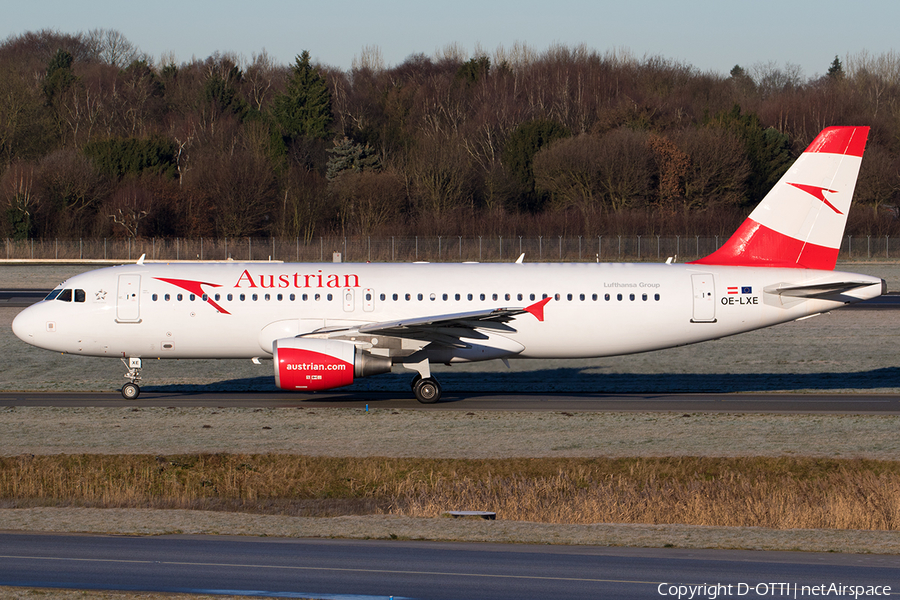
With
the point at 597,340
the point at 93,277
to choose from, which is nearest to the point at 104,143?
the point at 93,277

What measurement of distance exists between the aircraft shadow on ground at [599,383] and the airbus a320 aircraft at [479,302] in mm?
2873

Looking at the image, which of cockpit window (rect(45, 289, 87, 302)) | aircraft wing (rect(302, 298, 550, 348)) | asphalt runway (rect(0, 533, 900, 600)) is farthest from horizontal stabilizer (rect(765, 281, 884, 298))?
cockpit window (rect(45, 289, 87, 302))

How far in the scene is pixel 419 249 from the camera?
87.1 meters

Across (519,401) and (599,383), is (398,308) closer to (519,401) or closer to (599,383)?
(519,401)

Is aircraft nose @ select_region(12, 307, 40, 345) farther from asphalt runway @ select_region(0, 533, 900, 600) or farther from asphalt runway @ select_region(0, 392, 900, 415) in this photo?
asphalt runway @ select_region(0, 533, 900, 600)

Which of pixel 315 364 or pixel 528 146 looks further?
pixel 528 146

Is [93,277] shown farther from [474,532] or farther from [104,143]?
[104,143]

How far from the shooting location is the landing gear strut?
29234 millimetres

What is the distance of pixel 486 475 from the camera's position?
21.2 metres

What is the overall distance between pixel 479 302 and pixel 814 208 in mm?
10642

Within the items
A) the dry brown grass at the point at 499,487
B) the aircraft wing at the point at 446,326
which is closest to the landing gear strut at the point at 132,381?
the aircraft wing at the point at 446,326

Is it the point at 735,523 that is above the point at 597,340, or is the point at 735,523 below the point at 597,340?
below

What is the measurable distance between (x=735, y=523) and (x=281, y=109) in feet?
362

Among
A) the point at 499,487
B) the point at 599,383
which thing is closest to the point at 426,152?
the point at 599,383
